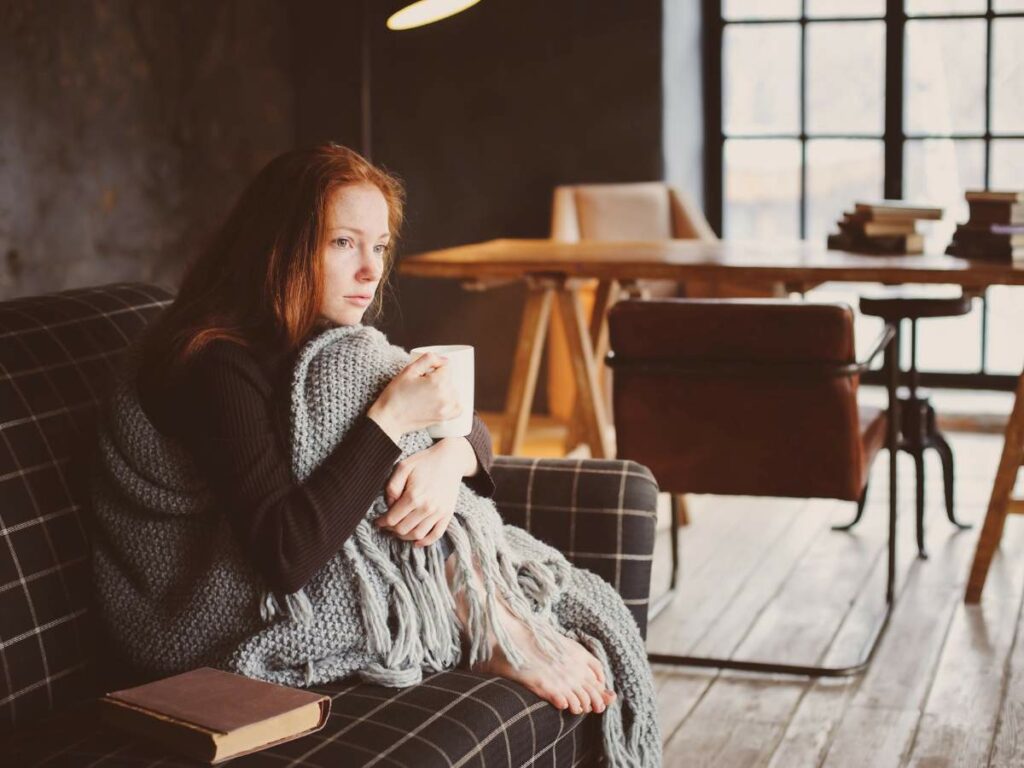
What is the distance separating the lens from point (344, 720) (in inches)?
69.6

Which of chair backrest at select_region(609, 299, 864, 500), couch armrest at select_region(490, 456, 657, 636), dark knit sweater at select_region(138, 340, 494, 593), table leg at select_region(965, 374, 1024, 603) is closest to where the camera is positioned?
dark knit sweater at select_region(138, 340, 494, 593)

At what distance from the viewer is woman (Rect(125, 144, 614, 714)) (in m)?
1.85

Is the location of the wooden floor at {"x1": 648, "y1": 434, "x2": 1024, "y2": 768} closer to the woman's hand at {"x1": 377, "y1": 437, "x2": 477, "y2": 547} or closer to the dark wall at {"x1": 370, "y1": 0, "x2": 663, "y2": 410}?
the woman's hand at {"x1": 377, "y1": 437, "x2": 477, "y2": 547}

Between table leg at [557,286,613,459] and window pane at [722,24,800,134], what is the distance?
2014mm

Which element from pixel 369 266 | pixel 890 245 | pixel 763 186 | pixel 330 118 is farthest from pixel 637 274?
pixel 330 118

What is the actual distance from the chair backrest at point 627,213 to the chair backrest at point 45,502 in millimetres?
3280

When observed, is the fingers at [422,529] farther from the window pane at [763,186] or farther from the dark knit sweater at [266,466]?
the window pane at [763,186]

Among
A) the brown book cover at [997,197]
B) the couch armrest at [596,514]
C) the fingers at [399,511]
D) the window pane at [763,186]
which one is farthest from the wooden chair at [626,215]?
the fingers at [399,511]

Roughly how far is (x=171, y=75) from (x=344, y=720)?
393 centimetres

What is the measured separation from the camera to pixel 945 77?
18.4 ft

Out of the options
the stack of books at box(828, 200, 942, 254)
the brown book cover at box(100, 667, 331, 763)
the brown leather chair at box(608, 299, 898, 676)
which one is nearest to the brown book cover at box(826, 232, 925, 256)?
the stack of books at box(828, 200, 942, 254)

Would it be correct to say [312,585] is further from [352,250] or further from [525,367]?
[525,367]

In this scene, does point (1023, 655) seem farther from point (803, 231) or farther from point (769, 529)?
point (803, 231)

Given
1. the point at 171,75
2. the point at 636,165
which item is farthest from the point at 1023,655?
the point at 171,75
